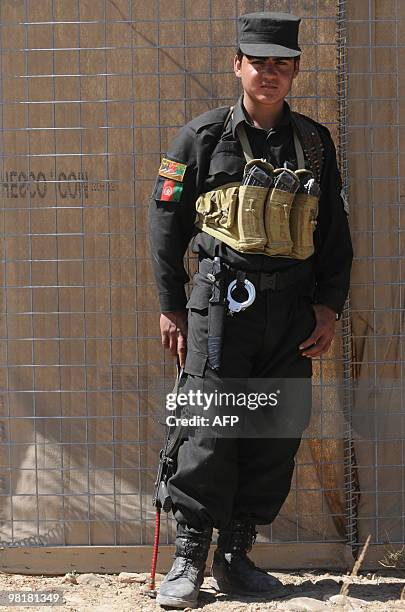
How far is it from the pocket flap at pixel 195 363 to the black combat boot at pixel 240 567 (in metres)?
0.69

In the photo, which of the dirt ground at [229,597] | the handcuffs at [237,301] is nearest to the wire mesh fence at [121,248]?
the dirt ground at [229,597]

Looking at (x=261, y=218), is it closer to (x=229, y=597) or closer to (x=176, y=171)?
(x=176, y=171)

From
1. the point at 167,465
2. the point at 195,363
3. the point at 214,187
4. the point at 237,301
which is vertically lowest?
the point at 167,465

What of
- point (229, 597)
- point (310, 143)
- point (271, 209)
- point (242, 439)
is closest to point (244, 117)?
point (310, 143)

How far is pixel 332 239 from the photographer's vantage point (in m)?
4.18

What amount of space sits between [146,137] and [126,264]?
1.96ft

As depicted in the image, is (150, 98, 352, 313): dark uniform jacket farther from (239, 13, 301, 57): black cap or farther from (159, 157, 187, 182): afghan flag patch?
(239, 13, 301, 57): black cap

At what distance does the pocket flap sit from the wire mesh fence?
0.66 meters

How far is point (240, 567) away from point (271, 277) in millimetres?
1235

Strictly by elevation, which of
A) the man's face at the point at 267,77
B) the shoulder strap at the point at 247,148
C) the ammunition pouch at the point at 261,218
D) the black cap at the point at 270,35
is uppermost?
the black cap at the point at 270,35

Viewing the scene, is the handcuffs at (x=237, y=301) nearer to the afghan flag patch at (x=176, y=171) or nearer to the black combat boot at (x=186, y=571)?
the afghan flag patch at (x=176, y=171)

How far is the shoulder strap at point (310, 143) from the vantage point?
13.3 feet

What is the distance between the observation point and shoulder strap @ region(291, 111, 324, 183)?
13.3 ft

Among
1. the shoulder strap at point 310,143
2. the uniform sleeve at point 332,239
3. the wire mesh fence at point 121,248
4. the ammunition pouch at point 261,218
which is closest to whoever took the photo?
the ammunition pouch at point 261,218
